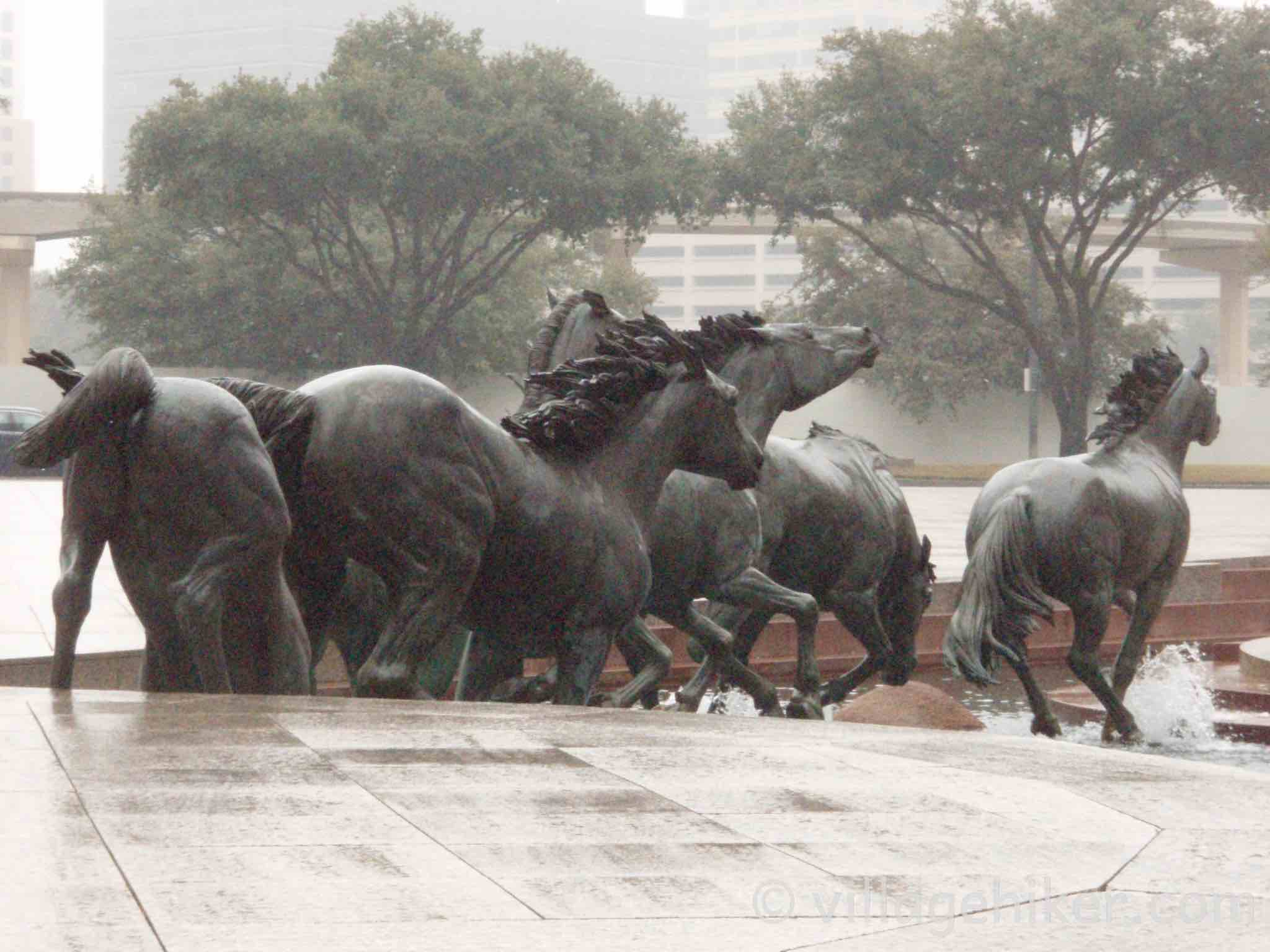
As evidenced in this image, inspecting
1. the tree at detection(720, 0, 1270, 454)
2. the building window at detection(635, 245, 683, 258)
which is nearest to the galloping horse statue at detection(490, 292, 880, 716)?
the tree at detection(720, 0, 1270, 454)

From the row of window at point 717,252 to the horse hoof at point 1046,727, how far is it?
12303 centimetres

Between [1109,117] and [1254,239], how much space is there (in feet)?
83.2

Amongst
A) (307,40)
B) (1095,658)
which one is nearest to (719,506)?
(1095,658)

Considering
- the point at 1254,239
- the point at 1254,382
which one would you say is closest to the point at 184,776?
the point at 1254,239

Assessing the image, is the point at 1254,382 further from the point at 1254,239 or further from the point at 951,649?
the point at 951,649

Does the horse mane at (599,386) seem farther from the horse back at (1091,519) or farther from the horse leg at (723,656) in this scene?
the horse back at (1091,519)

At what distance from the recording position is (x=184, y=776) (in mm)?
4344

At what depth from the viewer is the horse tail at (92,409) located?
221 inches

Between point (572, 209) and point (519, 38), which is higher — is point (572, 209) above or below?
below

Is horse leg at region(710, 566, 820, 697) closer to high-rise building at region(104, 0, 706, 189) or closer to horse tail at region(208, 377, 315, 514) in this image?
horse tail at region(208, 377, 315, 514)

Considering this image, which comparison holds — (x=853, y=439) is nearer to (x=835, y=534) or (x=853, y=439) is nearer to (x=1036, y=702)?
(x=835, y=534)

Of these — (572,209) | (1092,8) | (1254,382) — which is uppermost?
(1092,8)

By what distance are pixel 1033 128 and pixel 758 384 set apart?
28333 mm

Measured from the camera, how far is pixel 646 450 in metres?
7.14
